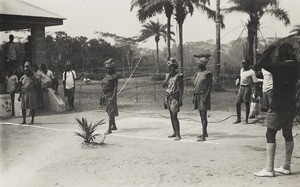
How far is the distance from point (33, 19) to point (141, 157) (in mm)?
7660

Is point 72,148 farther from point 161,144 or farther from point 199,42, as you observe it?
point 199,42

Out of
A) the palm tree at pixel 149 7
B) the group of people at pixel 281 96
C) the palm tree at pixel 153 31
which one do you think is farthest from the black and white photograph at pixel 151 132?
the palm tree at pixel 153 31

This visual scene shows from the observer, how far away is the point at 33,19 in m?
12.0

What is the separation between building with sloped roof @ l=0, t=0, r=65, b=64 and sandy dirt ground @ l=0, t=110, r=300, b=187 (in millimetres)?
4142

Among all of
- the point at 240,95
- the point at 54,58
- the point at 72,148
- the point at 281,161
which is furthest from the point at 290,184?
the point at 54,58

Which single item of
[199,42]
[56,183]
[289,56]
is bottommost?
[56,183]

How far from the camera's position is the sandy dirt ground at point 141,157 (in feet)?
15.6

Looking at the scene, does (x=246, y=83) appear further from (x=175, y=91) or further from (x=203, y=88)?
(x=175, y=91)

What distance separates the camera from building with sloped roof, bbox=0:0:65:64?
11.6 metres

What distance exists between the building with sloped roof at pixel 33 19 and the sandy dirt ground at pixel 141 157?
13.6 ft

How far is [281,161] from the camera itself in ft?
17.5

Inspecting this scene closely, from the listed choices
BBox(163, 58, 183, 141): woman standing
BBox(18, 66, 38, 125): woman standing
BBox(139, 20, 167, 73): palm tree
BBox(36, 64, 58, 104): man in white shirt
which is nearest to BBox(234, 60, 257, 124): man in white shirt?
BBox(163, 58, 183, 141): woman standing

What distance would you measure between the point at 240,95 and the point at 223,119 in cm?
98

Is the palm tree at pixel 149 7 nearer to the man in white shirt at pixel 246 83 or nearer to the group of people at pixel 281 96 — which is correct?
the man in white shirt at pixel 246 83
